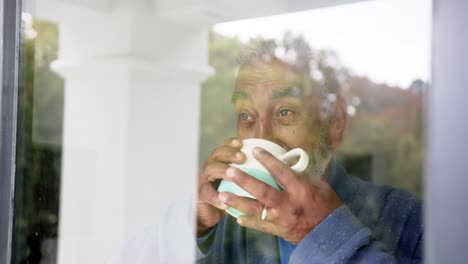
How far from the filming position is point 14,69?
1.42 meters

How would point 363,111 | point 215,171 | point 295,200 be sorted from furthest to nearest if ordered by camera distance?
point 215,171, point 295,200, point 363,111

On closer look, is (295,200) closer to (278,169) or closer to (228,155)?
(278,169)

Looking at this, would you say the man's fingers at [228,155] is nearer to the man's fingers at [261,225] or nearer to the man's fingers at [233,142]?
the man's fingers at [233,142]

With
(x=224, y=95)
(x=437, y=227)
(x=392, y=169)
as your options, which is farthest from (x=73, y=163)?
(x=437, y=227)

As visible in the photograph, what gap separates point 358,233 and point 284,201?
157 millimetres

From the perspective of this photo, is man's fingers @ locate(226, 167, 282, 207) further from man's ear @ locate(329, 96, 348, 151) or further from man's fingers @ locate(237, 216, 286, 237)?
man's ear @ locate(329, 96, 348, 151)

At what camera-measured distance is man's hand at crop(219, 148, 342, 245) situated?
1110 millimetres

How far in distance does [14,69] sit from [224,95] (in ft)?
1.69

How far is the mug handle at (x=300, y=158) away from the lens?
1130 millimetres

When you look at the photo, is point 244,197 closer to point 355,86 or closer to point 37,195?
point 355,86

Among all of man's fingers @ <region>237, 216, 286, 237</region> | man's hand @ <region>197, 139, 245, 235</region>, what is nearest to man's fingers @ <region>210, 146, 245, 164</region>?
man's hand @ <region>197, 139, 245, 235</region>

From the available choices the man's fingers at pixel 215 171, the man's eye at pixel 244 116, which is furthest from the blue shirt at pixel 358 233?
the man's eye at pixel 244 116

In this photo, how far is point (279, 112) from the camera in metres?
1.17

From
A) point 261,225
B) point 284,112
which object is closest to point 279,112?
point 284,112
